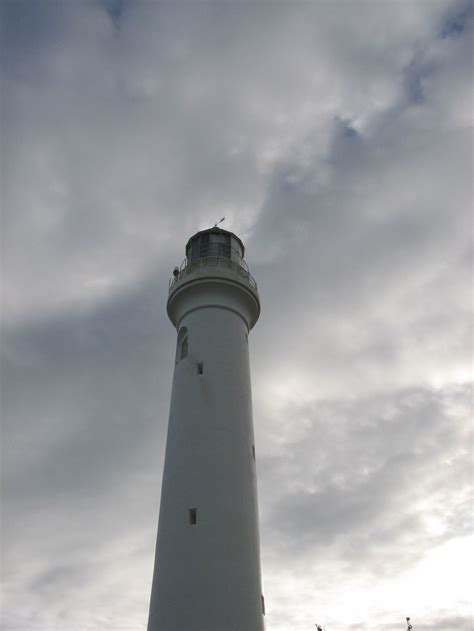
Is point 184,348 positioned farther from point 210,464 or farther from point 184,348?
point 210,464

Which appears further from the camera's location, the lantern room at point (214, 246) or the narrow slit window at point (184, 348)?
the lantern room at point (214, 246)

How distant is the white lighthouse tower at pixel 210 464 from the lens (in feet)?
56.6

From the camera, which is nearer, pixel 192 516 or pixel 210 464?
pixel 192 516

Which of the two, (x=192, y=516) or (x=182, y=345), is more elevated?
(x=182, y=345)

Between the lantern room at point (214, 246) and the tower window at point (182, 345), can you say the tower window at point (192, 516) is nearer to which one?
the tower window at point (182, 345)

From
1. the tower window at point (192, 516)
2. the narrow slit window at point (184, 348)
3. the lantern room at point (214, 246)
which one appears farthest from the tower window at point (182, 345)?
the tower window at point (192, 516)

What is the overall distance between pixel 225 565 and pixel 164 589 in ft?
7.13

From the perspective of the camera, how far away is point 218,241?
87.4 feet

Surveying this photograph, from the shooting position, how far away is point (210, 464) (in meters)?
19.7

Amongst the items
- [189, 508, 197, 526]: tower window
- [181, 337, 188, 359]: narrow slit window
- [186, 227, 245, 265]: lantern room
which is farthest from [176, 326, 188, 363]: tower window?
[189, 508, 197, 526]: tower window

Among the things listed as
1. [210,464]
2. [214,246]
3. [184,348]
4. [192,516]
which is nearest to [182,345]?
[184,348]

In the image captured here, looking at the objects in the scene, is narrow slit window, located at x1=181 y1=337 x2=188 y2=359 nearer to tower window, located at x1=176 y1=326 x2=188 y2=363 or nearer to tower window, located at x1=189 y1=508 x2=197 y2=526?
tower window, located at x1=176 y1=326 x2=188 y2=363

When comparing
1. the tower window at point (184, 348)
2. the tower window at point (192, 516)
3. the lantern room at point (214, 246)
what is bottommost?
the tower window at point (192, 516)

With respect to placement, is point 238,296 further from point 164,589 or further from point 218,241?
point 164,589
